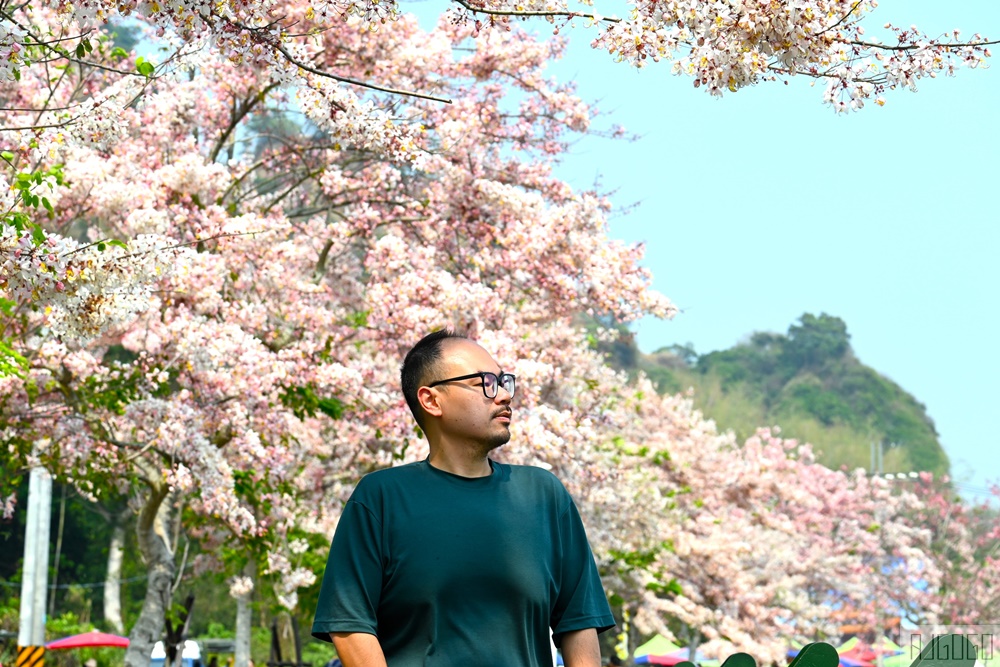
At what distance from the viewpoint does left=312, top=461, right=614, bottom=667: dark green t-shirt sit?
309 cm

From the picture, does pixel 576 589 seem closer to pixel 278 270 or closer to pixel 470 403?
pixel 470 403

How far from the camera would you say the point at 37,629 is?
18266 mm

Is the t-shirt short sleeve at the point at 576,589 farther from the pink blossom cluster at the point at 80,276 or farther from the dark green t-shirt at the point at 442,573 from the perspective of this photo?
the pink blossom cluster at the point at 80,276

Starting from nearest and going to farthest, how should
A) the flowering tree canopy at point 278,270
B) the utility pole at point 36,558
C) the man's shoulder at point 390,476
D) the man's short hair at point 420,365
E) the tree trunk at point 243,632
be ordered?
the man's shoulder at point 390,476
the man's short hair at point 420,365
the flowering tree canopy at point 278,270
the utility pole at point 36,558
the tree trunk at point 243,632

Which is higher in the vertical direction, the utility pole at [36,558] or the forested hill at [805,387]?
the forested hill at [805,387]

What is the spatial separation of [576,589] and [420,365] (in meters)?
0.69

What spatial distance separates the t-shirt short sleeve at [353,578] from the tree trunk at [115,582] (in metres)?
35.7

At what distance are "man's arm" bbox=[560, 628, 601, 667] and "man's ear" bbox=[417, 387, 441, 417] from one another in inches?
25.1

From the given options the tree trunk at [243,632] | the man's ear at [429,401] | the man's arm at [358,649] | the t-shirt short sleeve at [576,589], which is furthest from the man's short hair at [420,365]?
the tree trunk at [243,632]

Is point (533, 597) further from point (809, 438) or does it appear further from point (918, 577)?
point (809, 438)

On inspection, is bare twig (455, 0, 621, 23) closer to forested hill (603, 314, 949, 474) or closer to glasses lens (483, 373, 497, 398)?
glasses lens (483, 373, 497, 398)

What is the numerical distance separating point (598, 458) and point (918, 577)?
22.8 metres

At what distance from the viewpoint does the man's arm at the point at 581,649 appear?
10.7ft

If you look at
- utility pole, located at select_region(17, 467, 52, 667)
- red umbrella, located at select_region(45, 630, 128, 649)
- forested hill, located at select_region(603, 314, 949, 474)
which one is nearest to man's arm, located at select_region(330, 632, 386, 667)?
utility pole, located at select_region(17, 467, 52, 667)
